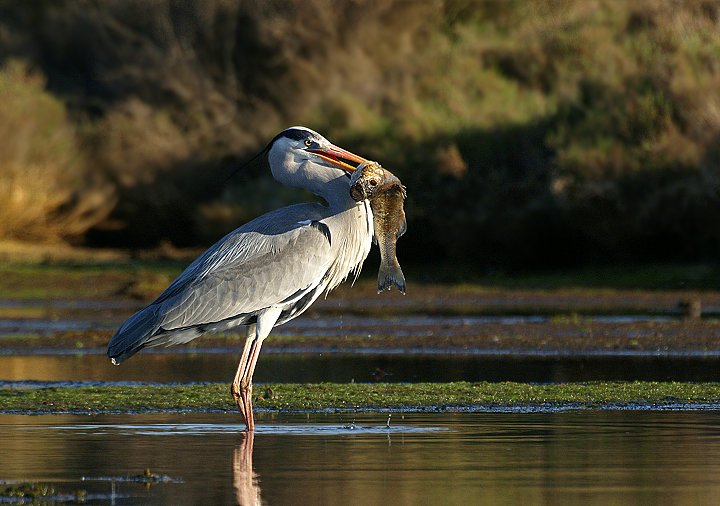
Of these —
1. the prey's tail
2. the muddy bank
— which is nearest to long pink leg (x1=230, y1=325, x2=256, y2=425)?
the prey's tail

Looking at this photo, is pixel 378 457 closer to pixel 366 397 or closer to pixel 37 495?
pixel 37 495

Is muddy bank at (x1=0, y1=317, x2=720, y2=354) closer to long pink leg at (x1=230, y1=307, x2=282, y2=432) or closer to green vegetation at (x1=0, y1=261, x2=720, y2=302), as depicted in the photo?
green vegetation at (x1=0, y1=261, x2=720, y2=302)

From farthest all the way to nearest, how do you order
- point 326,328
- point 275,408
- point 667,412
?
point 326,328
point 275,408
point 667,412

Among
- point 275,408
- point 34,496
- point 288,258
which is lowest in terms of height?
point 34,496

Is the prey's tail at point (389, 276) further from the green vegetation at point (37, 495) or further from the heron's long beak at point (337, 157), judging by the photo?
the green vegetation at point (37, 495)

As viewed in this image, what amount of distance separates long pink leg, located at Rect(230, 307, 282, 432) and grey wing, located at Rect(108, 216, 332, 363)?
98 mm

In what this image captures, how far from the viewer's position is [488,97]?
30609 mm

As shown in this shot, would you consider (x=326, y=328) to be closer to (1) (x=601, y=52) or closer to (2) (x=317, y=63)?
(1) (x=601, y=52)

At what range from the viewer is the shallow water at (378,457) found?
733 centimetres

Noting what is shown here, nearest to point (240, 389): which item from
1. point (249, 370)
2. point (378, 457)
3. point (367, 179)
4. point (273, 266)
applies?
point (249, 370)

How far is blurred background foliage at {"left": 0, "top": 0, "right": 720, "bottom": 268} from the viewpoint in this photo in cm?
2622

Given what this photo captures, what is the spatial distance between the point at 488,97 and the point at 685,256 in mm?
6356

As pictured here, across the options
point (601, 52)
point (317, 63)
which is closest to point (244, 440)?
point (601, 52)

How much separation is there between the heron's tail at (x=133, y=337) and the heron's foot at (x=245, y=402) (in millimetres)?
703
